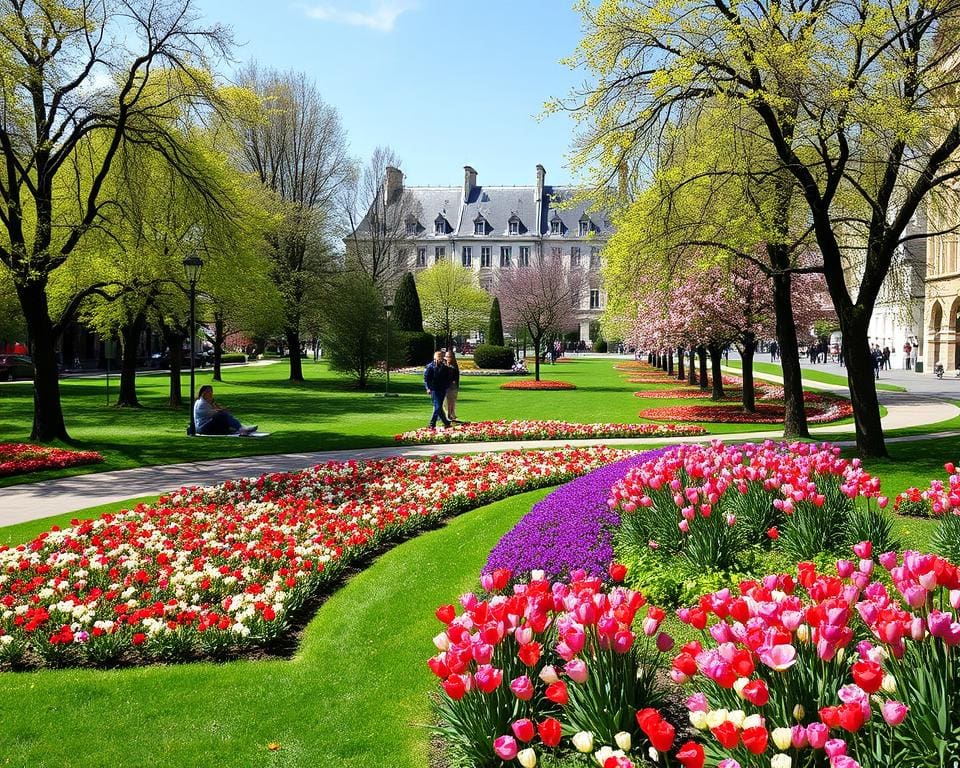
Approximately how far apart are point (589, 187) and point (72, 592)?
1099 centimetres

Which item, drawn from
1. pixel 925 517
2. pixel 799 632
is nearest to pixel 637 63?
pixel 925 517

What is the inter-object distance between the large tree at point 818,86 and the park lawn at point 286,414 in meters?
7.69

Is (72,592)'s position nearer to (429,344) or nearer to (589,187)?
(589,187)

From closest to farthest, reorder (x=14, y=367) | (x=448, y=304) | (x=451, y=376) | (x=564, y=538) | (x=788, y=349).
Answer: (x=564, y=538)
(x=788, y=349)
(x=451, y=376)
(x=14, y=367)
(x=448, y=304)

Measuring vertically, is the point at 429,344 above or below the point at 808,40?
below

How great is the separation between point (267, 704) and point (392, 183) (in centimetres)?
6884

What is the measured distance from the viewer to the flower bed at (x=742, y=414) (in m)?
23.1

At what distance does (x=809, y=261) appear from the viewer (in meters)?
25.7

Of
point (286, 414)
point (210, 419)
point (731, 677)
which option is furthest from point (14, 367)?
point (731, 677)

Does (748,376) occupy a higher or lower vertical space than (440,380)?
lower

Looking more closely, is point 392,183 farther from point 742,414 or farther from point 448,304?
point 742,414

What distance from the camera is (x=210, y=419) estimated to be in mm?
18922

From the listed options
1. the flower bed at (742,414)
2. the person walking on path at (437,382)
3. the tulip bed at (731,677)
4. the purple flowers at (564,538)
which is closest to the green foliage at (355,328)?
the flower bed at (742,414)

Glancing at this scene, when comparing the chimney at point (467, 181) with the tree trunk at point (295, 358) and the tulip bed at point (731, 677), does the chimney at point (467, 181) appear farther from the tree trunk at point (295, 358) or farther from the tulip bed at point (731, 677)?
the tulip bed at point (731, 677)
